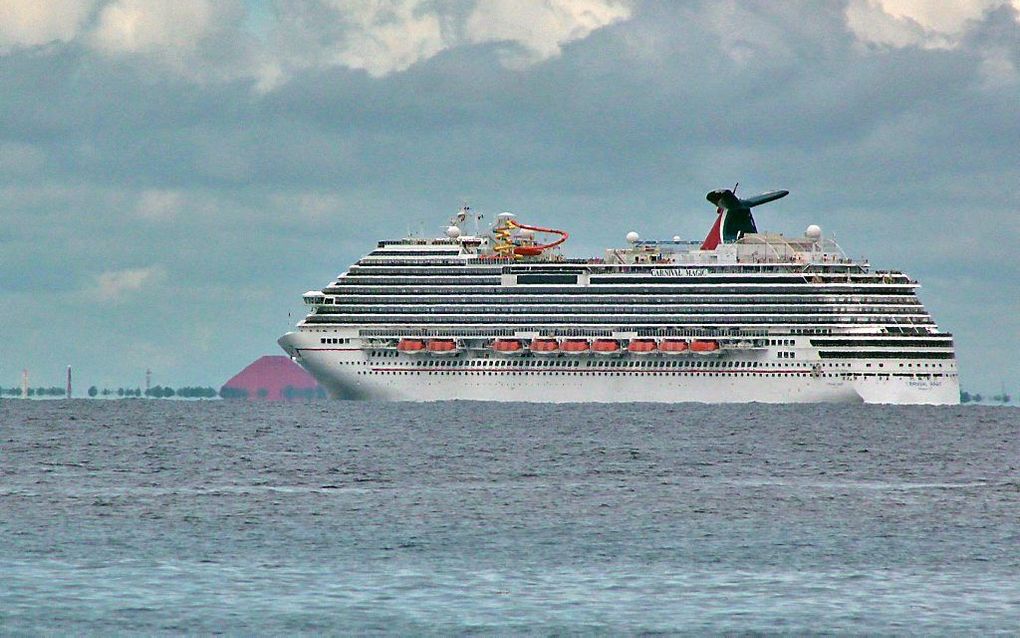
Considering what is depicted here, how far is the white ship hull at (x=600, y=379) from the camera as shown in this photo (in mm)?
124500

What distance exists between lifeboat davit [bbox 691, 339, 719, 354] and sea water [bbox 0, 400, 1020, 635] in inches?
1710

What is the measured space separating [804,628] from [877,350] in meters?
97.2

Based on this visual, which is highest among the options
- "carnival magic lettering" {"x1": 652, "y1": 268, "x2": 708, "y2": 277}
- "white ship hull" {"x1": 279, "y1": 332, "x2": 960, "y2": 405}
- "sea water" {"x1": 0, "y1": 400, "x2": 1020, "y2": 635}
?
"carnival magic lettering" {"x1": 652, "y1": 268, "x2": 708, "y2": 277}

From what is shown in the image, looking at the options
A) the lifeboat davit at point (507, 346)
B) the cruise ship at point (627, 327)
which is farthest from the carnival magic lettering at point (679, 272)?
the lifeboat davit at point (507, 346)

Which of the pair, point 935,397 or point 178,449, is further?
point 935,397

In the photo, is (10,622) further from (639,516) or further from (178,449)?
(178,449)

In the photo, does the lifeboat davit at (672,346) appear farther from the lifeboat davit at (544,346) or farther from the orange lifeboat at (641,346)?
the lifeboat davit at (544,346)

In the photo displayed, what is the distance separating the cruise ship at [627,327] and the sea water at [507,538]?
139ft

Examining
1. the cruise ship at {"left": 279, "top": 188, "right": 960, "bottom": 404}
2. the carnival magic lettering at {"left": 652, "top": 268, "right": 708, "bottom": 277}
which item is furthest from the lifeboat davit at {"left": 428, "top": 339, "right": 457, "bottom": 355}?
the carnival magic lettering at {"left": 652, "top": 268, "right": 708, "bottom": 277}

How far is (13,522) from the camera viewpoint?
4475 cm

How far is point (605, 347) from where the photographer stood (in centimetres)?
12938

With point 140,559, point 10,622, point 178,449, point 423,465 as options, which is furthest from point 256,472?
point 10,622

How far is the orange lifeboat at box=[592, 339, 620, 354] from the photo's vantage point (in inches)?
5084

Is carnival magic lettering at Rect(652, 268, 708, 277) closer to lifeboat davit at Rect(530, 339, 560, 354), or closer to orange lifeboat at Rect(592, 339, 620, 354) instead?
orange lifeboat at Rect(592, 339, 620, 354)
